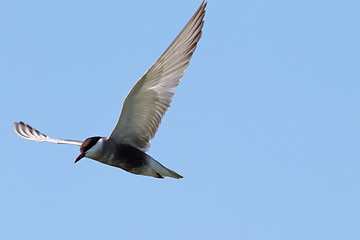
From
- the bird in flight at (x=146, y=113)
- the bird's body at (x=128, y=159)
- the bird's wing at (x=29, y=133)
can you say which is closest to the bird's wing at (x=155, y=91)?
the bird in flight at (x=146, y=113)

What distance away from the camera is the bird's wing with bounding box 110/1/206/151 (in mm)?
15016

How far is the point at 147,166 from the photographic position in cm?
1630

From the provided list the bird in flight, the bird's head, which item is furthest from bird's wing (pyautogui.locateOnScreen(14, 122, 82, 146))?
the bird in flight

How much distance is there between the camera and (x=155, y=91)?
15797mm

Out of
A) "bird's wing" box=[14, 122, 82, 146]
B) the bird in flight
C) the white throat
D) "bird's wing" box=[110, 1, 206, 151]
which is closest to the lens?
"bird's wing" box=[110, 1, 206, 151]

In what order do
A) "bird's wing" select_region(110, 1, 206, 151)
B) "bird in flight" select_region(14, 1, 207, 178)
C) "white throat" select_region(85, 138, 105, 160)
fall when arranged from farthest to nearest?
"white throat" select_region(85, 138, 105, 160) → "bird in flight" select_region(14, 1, 207, 178) → "bird's wing" select_region(110, 1, 206, 151)

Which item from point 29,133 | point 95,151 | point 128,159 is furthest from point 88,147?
point 29,133

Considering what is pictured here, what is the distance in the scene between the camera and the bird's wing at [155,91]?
15.0 metres

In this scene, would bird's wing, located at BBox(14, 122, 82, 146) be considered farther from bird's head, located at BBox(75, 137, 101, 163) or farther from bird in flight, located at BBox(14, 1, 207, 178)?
bird in flight, located at BBox(14, 1, 207, 178)

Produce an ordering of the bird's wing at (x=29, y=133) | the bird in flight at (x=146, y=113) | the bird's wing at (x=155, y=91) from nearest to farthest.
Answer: the bird's wing at (x=155, y=91) < the bird in flight at (x=146, y=113) < the bird's wing at (x=29, y=133)

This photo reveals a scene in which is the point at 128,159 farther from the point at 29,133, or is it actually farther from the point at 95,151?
the point at 29,133

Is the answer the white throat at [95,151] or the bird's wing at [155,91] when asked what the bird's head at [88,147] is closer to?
the white throat at [95,151]

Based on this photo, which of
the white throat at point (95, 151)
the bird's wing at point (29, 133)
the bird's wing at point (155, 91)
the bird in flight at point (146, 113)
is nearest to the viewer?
the bird's wing at point (155, 91)

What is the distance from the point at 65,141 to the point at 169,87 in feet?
11.1
